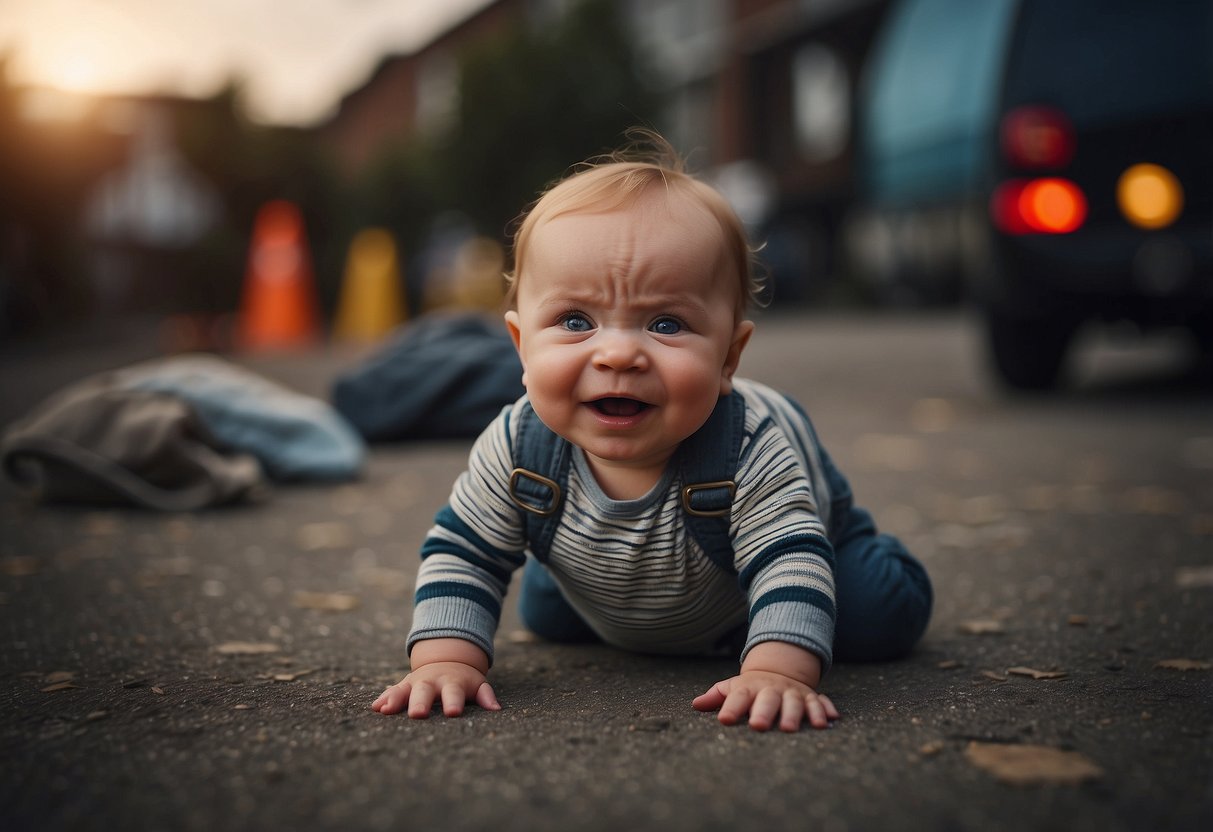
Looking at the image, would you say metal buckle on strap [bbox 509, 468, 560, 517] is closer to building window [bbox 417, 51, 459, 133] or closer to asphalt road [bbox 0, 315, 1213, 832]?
asphalt road [bbox 0, 315, 1213, 832]

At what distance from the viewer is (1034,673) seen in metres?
2.01

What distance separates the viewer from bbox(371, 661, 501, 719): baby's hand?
178 centimetres

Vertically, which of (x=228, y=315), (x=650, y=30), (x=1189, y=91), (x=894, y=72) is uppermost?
(x=650, y=30)

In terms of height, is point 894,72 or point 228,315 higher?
point 894,72

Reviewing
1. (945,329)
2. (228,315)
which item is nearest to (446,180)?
(228,315)

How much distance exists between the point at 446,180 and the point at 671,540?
49.3 ft

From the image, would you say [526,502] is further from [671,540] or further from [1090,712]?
[1090,712]

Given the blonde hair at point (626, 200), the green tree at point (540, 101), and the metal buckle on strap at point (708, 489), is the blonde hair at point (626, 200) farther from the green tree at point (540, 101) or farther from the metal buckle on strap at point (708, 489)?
the green tree at point (540, 101)

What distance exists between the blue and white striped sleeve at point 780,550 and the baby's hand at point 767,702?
0.20 ft

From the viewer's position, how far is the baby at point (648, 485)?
1776mm

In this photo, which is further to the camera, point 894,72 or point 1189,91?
point 894,72

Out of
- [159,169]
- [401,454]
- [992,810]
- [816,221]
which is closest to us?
[992,810]

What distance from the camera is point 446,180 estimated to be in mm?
16344

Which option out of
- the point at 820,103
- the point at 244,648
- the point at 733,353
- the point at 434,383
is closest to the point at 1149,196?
the point at 434,383
